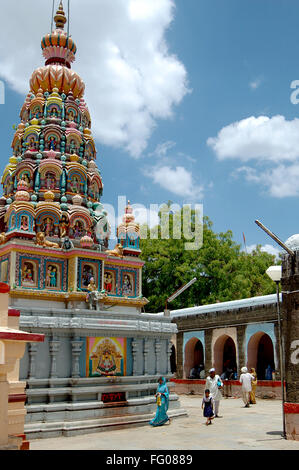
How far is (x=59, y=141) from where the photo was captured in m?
21.7

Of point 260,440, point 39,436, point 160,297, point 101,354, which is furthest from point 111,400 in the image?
point 160,297

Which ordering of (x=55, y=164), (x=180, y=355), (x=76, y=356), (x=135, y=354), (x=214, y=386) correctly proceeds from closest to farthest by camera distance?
(x=76, y=356), (x=214, y=386), (x=135, y=354), (x=55, y=164), (x=180, y=355)

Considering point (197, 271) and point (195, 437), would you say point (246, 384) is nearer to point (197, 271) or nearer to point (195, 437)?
point (195, 437)

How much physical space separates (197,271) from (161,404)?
2169 centimetres

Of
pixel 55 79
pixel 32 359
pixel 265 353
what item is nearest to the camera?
pixel 32 359

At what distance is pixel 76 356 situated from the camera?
15.1 m

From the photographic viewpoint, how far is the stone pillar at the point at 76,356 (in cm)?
1505

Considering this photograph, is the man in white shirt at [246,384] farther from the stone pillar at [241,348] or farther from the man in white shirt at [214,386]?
the stone pillar at [241,348]

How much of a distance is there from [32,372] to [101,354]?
242 cm

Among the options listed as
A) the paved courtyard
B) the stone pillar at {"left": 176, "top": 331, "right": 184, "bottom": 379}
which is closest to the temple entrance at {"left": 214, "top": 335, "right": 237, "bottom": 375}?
the stone pillar at {"left": 176, "top": 331, "right": 184, "bottom": 379}

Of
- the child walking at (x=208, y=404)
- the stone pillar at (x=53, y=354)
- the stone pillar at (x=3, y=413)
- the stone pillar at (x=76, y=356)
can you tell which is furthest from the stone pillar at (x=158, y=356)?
the stone pillar at (x=3, y=413)

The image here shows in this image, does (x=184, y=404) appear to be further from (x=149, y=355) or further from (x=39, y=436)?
(x=39, y=436)

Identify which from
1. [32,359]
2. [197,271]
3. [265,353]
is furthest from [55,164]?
[197,271]

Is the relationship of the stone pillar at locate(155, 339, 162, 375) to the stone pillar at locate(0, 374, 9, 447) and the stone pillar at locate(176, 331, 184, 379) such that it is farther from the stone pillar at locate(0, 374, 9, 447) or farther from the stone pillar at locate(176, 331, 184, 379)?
the stone pillar at locate(176, 331, 184, 379)
